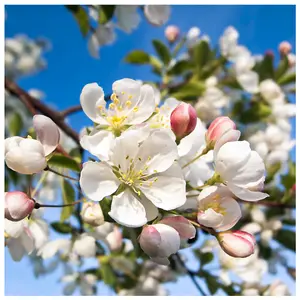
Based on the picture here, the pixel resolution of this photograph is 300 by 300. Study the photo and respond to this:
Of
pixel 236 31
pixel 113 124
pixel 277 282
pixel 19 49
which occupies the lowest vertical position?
pixel 277 282

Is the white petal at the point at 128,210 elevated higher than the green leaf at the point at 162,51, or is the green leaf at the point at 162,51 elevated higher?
the green leaf at the point at 162,51

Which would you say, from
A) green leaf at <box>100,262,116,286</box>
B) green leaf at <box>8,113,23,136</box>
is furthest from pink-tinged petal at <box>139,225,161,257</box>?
green leaf at <box>8,113,23,136</box>

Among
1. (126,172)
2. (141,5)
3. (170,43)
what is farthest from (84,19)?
(126,172)

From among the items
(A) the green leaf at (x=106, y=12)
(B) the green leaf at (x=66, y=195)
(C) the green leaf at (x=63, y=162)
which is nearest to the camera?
(C) the green leaf at (x=63, y=162)

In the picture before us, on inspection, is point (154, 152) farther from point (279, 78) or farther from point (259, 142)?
point (279, 78)

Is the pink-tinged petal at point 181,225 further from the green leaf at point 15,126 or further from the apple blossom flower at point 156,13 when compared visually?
the green leaf at point 15,126

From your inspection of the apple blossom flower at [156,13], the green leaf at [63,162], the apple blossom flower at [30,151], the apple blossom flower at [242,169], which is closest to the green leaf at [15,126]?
the apple blossom flower at [156,13]

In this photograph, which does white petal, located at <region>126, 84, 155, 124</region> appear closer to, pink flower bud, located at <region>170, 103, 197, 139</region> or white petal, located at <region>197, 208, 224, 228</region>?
pink flower bud, located at <region>170, 103, 197, 139</region>
